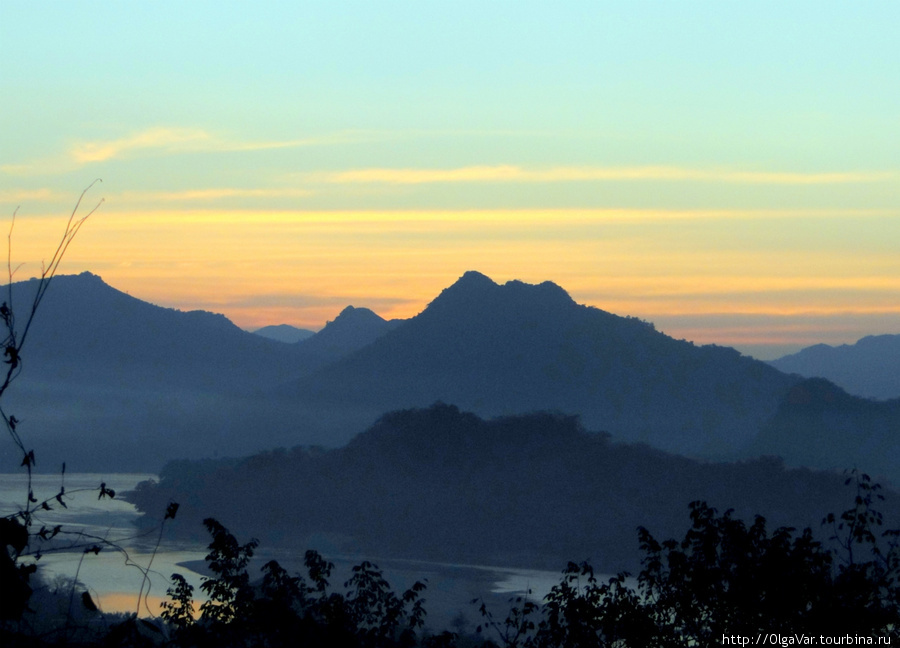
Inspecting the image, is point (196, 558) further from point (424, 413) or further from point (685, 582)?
point (685, 582)

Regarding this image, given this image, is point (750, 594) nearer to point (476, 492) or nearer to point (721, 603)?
point (721, 603)

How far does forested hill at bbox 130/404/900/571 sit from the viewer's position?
150375 millimetres

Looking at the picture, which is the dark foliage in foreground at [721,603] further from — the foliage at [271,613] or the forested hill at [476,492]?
the forested hill at [476,492]

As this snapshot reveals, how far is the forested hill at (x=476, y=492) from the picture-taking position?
150m

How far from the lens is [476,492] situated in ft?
548

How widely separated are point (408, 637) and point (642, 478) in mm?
149331

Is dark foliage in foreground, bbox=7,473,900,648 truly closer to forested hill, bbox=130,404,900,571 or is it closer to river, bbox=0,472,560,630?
river, bbox=0,472,560,630

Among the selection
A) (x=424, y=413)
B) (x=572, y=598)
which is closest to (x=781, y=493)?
(x=424, y=413)

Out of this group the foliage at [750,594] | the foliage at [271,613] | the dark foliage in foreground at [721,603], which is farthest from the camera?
the foliage at [750,594]

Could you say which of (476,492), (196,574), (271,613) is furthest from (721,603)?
(476,492)

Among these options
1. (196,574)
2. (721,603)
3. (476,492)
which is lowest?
(196,574)

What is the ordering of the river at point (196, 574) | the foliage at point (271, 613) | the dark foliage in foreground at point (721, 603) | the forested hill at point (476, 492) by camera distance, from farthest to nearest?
the forested hill at point (476, 492), the river at point (196, 574), the dark foliage in foreground at point (721, 603), the foliage at point (271, 613)

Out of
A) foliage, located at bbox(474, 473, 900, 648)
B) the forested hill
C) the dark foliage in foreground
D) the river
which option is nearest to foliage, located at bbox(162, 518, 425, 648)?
the dark foliage in foreground

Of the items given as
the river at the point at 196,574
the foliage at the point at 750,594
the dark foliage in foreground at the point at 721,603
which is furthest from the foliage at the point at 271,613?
the river at the point at 196,574
